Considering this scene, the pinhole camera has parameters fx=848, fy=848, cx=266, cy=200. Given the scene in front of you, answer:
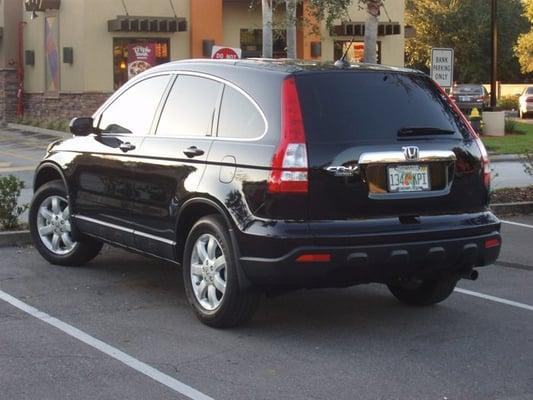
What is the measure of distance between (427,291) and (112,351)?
2.51 metres

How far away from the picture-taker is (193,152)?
5.96m

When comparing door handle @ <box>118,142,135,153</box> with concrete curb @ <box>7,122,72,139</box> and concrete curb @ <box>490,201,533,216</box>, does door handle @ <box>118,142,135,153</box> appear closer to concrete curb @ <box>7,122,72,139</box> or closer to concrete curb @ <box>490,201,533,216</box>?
concrete curb @ <box>490,201,533,216</box>

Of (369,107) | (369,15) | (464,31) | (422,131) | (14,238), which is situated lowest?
(14,238)

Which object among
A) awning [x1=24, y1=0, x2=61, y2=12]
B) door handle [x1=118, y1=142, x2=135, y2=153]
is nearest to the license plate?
door handle [x1=118, y1=142, x2=135, y2=153]

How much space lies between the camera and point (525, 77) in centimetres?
5844

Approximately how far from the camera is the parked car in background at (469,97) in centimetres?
3663

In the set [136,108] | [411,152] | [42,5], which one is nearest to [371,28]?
[136,108]

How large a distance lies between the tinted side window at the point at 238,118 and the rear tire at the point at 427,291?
1.85m

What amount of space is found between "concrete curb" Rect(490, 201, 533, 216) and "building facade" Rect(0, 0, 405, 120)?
14.7 meters

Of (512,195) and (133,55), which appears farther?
(133,55)

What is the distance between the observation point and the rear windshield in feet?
18.0

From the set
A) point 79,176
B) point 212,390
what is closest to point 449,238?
point 212,390

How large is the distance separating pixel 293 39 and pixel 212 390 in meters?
13.5

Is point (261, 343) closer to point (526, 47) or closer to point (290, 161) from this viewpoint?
point (290, 161)
